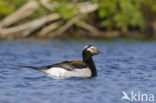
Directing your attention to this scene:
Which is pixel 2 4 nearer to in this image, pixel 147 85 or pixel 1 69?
pixel 1 69

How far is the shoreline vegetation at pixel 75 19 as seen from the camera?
40.9 meters

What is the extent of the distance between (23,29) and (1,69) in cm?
2263

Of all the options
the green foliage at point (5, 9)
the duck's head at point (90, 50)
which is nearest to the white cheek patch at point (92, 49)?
the duck's head at point (90, 50)

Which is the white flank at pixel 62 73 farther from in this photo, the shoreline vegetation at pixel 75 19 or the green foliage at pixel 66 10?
the green foliage at pixel 66 10

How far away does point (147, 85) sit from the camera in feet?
47.8

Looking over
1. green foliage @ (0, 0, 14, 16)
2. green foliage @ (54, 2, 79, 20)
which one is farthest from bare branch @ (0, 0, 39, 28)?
green foliage @ (54, 2, 79, 20)

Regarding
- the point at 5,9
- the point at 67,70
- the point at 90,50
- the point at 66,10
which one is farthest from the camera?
the point at 5,9

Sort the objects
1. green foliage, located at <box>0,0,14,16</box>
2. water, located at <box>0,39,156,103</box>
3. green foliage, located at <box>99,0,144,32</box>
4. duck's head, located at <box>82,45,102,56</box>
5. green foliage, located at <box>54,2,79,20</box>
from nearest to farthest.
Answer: water, located at <box>0,39,156,103</box>, duck's head, located at <box>82,45,102,56</box>, green foliage, located at <box>54,2,79,20</box>, green foliage, located at <box>0,0,14,16</box>, green foliage, located at <box>99,0,144,32</box>

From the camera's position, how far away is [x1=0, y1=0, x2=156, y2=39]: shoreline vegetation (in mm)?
→ 40906

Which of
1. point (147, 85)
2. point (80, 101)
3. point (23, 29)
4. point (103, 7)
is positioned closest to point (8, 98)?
point (80, 101)

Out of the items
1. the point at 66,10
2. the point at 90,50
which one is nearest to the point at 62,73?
the point at 90,50

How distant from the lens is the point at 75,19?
42750 mm

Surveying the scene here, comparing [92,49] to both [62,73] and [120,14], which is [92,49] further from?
[120,14]

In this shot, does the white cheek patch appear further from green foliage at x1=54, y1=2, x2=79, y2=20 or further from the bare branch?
green foliage at x1=54, y1=2, x2=79, y2=20
